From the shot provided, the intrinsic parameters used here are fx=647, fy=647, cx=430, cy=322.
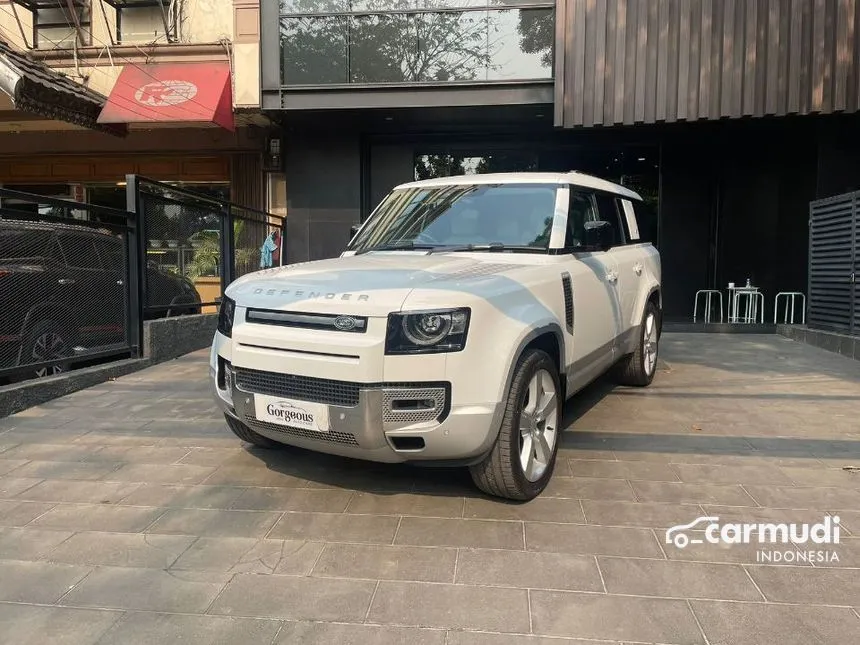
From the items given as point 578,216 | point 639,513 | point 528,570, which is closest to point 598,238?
point 578,216

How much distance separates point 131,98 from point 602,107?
8.26 m

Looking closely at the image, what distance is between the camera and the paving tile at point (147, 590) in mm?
2578

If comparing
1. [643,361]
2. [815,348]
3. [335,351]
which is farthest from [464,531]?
[815,348]

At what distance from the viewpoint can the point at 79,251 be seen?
6.40 metres

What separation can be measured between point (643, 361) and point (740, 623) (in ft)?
13.0

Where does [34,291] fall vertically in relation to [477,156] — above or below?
below

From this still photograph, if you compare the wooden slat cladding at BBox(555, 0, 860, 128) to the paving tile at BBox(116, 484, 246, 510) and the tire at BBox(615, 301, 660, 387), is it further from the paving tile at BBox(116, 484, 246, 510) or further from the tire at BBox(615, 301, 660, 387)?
the paving tile at BBox(116, 484, 246, 510)

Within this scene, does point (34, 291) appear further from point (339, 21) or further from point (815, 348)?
point (815, 348)

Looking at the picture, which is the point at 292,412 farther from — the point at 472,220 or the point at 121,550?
the point at 472,220

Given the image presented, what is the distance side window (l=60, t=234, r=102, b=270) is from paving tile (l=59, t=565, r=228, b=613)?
4.32 meters

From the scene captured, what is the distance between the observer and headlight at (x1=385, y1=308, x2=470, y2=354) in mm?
3078

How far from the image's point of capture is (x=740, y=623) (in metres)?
2.44

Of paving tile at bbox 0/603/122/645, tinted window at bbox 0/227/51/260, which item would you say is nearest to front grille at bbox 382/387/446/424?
paving tile at bbox 0/603/122/645

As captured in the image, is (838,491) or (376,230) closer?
(838,491)
